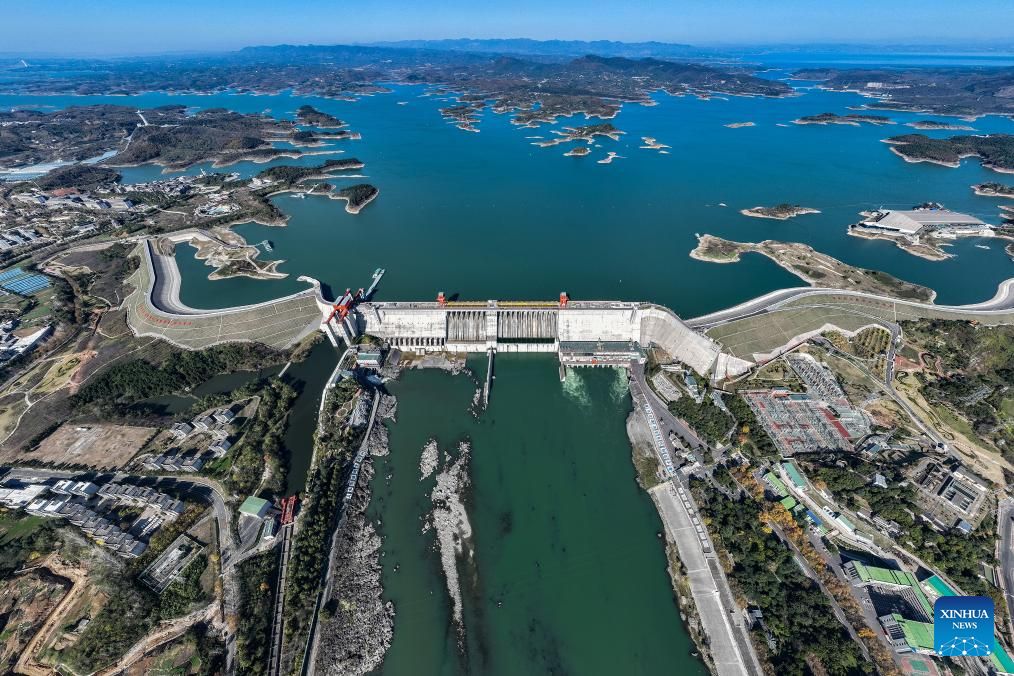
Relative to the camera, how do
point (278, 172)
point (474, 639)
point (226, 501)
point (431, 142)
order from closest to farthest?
1. point (474, 639)
2. point (226, 501)
3. point (278, 172)
4. point (431, 142)

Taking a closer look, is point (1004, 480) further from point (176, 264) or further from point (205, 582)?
point (176, 264)

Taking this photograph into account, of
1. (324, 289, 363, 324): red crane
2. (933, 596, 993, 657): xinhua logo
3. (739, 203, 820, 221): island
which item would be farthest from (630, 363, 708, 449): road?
(739, 203, 820, 221): island

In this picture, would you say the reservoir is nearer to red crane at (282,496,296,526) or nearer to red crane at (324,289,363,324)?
red crane at (324,289,363,324)

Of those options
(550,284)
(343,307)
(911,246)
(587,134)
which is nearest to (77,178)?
(343,307)

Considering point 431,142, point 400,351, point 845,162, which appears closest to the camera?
point 400,351

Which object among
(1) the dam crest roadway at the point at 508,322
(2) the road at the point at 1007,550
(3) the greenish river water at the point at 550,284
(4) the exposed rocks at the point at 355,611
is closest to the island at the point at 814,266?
(3) the greenish river water at the point at 550,284

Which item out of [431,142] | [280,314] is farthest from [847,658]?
[431,142]

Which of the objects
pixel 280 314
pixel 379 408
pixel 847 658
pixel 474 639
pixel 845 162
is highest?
pixel 845 162
